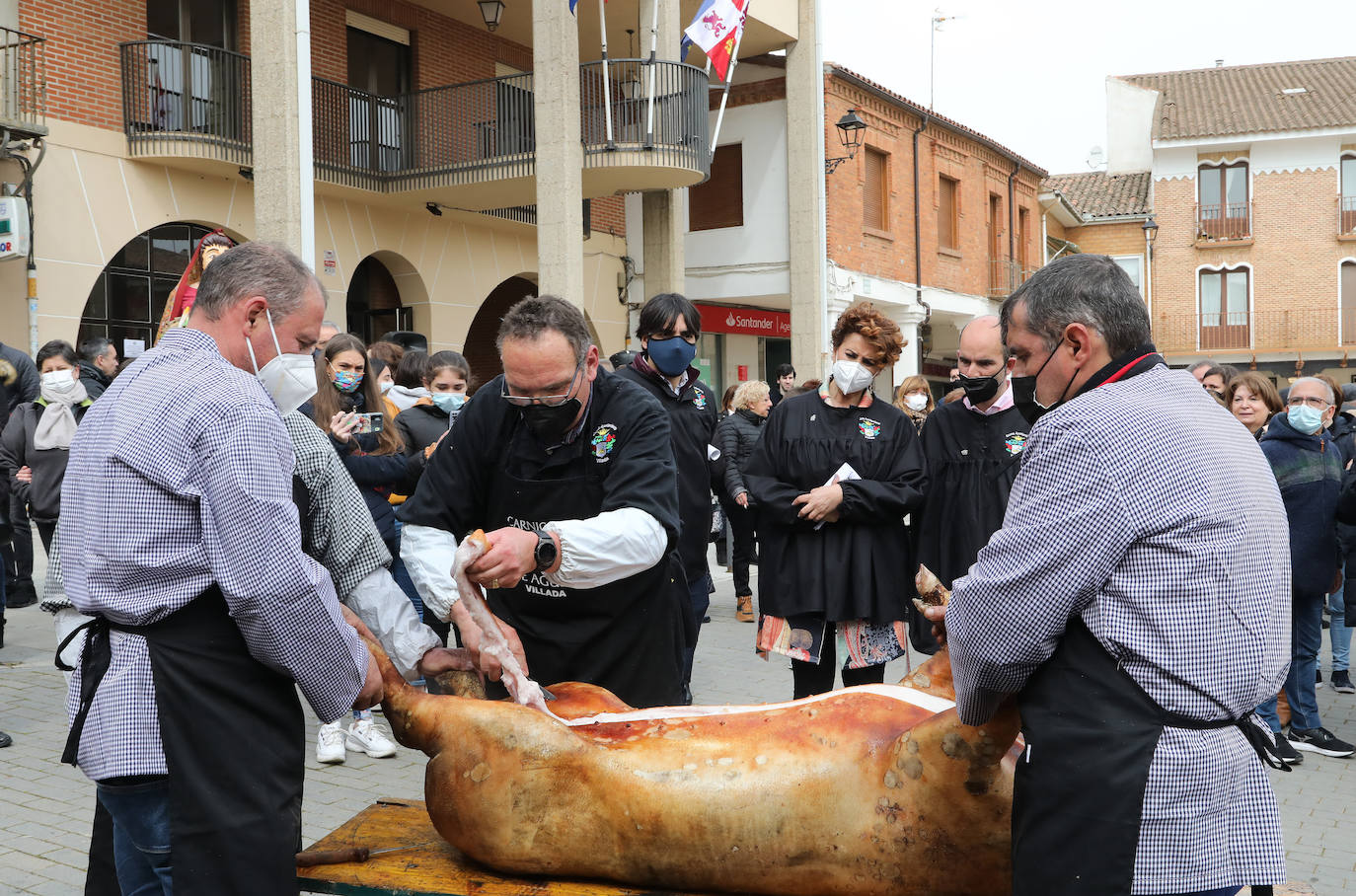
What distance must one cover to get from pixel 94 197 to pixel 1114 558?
13.4m

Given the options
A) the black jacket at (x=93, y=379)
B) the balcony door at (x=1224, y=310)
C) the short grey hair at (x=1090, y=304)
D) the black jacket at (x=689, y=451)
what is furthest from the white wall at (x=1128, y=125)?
the short grey hair at (x=1090, y=304)

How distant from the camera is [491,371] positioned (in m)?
19.3

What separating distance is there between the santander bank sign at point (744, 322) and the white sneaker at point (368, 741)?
50.2 ft

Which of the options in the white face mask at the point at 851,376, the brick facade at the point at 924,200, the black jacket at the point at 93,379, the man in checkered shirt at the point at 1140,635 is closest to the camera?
the man in checkered shirt at the point at 1140,635

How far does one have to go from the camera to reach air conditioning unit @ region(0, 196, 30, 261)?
11.2 m

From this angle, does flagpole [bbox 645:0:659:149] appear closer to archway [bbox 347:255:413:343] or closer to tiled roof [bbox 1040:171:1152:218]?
archway [bbox 347:255:413:343]

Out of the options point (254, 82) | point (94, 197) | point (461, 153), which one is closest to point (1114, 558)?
point (254, 82)

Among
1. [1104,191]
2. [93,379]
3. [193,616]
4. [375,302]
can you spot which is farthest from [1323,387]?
[1104,191]

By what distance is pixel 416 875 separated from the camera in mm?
2689

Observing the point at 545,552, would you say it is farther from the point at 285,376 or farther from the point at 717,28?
the point at 717,28

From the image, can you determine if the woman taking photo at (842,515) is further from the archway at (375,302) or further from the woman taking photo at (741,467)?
the archway at (375,302)

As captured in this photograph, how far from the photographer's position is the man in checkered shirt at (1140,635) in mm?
2041

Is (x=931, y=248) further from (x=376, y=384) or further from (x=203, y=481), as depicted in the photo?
(x=203, y=481)

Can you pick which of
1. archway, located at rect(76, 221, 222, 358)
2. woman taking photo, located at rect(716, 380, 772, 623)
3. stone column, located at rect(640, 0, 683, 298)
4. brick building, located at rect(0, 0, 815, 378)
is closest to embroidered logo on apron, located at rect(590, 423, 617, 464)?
woman taking photo, located at rect(716, 380, 772, 623)
